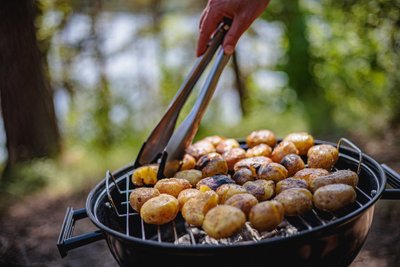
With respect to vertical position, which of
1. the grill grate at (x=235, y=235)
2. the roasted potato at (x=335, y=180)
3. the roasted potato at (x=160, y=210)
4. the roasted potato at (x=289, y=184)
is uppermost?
the roasted potato at (x=335, y=180)

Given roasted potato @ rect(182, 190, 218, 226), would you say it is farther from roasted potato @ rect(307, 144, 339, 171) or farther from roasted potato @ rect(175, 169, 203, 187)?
roasted potato @ rect(307, 144, 339, 171)

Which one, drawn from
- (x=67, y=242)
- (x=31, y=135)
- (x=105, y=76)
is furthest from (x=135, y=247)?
(x=105, y=76)

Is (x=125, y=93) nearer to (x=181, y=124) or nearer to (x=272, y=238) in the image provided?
(x=181, y=124)

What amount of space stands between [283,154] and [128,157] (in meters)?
3.49

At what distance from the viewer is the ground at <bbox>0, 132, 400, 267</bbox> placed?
2.92 metres

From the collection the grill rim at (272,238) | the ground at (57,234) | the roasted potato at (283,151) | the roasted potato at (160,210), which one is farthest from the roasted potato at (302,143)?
the ground at (57,234)

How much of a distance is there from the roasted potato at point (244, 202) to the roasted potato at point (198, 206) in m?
0.07

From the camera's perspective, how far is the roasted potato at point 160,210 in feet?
5.57

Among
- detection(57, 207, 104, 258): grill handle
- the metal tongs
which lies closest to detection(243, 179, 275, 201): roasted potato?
the metal tongs

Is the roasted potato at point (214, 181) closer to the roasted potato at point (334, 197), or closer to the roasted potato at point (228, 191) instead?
the roasted potato at point (228, 191)

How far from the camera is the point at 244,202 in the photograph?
164 cm

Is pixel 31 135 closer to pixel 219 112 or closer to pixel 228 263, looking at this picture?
pixel 219 112

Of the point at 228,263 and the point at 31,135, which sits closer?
the point at 228,263

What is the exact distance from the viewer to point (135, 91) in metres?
8.13
